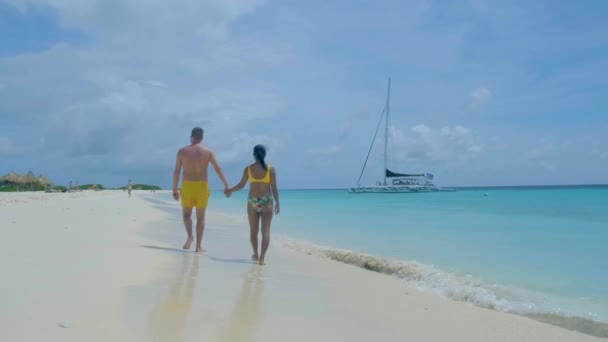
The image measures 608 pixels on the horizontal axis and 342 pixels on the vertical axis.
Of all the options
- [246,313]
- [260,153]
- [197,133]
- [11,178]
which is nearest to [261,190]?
[260,153]

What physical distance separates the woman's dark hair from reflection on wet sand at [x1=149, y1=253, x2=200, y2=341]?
197 cm

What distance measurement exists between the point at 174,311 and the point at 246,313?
0.56 m

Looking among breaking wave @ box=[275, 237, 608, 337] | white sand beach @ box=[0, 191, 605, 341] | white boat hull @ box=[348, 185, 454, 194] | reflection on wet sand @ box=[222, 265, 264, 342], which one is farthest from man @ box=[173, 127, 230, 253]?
white boat hull @ box=[348, 185, 454, 194]

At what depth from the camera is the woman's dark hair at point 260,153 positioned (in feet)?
20.5

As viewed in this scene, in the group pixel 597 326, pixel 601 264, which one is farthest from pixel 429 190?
pixel 597 326

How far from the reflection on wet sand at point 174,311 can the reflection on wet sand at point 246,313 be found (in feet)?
1.11

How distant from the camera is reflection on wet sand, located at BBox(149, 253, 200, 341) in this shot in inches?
115

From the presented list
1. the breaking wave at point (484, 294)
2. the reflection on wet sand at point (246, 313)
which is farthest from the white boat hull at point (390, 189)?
the reflection on wet sand at point (246, 313)

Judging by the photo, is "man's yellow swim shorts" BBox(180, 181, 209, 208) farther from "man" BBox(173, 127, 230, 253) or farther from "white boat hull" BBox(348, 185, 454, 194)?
"white boat hull" BBox(348, 185, 454, 194)

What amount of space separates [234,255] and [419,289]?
116 inches

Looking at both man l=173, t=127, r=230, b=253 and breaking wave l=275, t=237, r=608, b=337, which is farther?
man l=173, t=127, r=230, b=253

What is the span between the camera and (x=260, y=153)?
Answer: 6246 millimetres

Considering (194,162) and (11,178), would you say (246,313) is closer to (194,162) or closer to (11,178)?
(194,162)

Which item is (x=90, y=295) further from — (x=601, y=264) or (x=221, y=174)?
(x=601, y=264)
